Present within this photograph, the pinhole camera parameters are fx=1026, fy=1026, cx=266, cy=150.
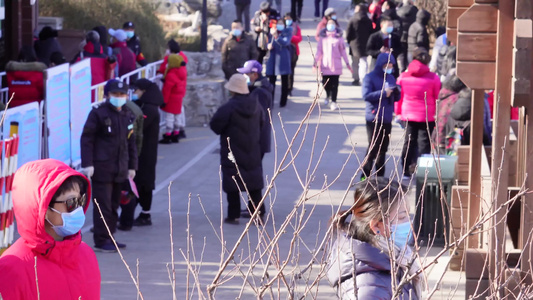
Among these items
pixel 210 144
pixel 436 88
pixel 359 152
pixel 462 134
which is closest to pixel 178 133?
pixel 210 144

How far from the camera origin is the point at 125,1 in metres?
21.0

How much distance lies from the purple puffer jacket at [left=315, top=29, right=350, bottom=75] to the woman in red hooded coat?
14005 mm

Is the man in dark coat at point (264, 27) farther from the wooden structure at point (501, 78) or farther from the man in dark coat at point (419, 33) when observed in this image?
the wooden structure at point (501, 78)

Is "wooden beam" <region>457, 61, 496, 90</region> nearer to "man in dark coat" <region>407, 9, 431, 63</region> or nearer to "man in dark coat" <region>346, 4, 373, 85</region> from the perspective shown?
"man in dark coat" <region>407, 9, 431, 63</region>

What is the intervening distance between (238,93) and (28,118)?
214 cm

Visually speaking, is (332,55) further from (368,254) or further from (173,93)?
(368,254)

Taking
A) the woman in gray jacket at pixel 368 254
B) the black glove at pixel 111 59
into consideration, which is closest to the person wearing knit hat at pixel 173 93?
the black glove at pixel 111 59

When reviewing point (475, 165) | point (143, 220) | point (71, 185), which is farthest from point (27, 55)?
point (71, 185)

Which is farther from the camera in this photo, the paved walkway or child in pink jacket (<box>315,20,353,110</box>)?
child in pink jacket (<box>315,20,353,110</box>)

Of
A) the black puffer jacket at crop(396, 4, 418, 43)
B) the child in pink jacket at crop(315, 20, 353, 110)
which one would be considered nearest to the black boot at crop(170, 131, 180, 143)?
the child in pink jacket at crop(315, 20, 353, 110)

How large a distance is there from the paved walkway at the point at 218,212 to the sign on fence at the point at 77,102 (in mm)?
1130

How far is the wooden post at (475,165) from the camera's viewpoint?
805 cm

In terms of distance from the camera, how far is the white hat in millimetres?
10336

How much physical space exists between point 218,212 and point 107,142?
2561 millimetres
